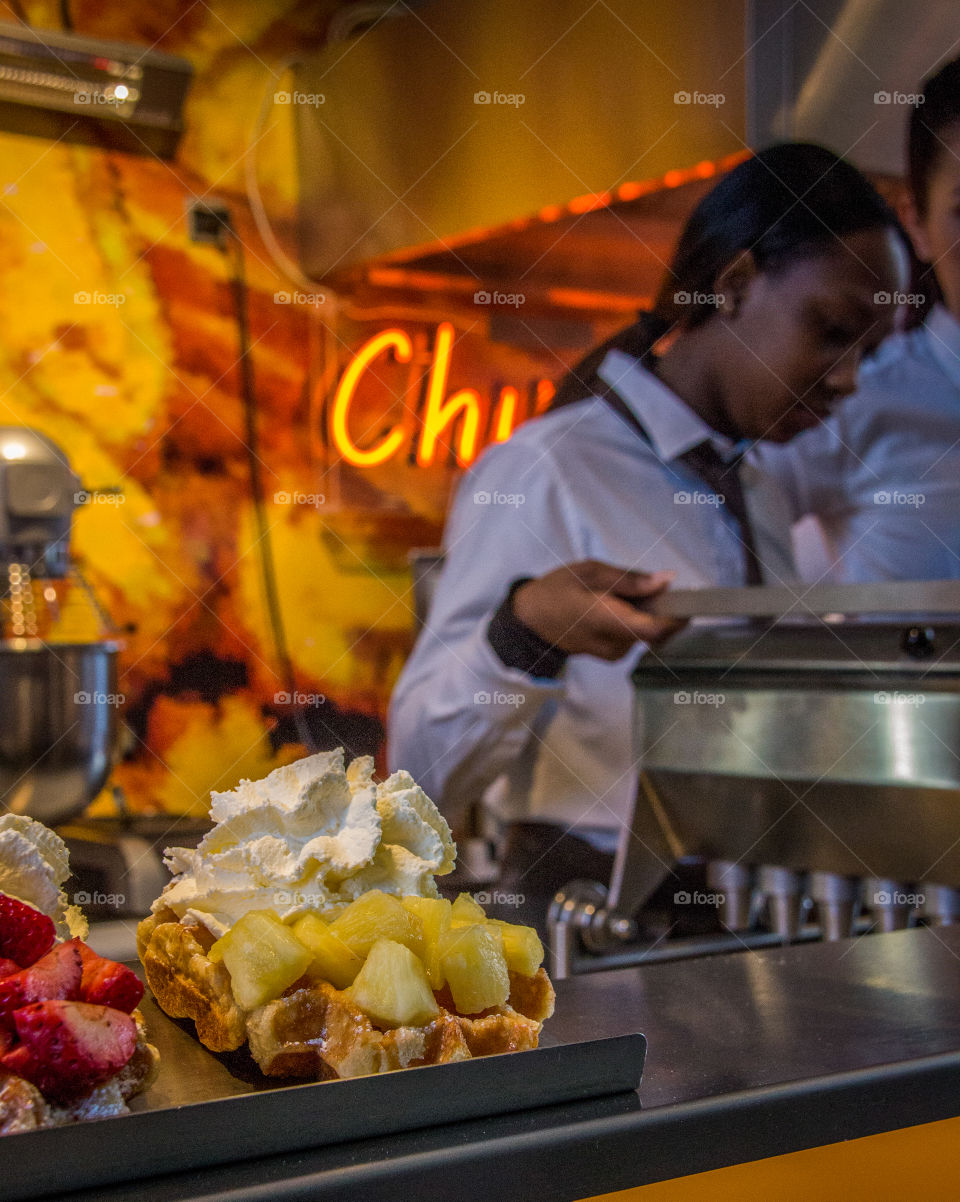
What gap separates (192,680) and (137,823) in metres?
0.89

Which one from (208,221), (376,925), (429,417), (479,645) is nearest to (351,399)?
Answer: (429,417)

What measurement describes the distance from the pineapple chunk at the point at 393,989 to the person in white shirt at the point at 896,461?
8.43 ft

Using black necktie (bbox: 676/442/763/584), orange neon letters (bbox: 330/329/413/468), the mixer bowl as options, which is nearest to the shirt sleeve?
black necktie (bbox: 676/442/763/584)

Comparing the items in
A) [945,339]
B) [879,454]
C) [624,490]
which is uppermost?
[945,339]

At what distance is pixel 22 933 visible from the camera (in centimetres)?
71

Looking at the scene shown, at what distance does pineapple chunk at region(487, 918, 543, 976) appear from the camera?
2.73 feet

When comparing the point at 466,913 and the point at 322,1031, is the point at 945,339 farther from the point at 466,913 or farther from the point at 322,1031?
the point at 322,1031

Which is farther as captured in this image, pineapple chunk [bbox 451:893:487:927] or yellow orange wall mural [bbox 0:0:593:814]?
yellow orange wall mural [bbox 0:0:593:814]

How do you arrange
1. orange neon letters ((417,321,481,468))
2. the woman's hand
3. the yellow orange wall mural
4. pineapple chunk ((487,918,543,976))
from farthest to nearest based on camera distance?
orange neon letters ((417,321,481,468)), the yellow orange wall mural, the woman's hand, pineapple chunk ((487,918,543,976))

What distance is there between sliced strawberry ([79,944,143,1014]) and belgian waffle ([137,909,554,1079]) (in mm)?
75

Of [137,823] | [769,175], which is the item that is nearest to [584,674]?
[137,823]

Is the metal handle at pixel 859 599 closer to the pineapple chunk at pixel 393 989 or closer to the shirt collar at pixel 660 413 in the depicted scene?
the shirt collar at pixel 660 413

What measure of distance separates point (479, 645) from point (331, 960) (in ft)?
6.35

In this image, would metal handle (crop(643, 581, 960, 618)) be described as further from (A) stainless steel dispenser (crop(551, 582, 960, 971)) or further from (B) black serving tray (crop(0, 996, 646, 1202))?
(B) black serving tray (crop(0, 996, 646, 1202))
